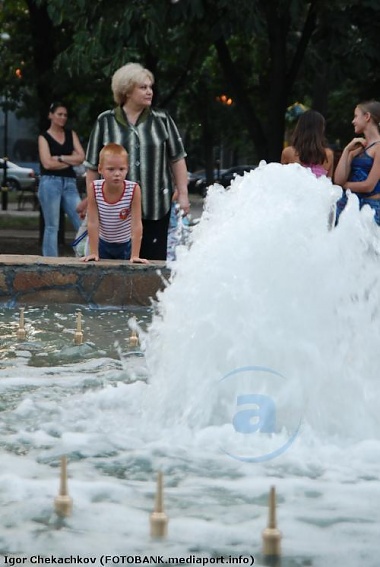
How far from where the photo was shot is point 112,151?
29.9 feet

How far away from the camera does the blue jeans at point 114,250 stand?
9.66m

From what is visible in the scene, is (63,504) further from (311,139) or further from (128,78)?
(311,139)

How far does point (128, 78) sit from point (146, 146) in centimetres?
57

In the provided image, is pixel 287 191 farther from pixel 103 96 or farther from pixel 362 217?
pixel 103 96

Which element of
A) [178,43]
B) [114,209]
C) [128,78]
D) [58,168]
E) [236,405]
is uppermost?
[178,43]

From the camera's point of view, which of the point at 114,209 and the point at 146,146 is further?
the point at 146,146

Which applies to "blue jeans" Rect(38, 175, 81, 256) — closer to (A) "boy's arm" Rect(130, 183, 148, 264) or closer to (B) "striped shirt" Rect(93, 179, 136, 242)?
(B) "striped shirt" Rect(93, 179, 136, 242)

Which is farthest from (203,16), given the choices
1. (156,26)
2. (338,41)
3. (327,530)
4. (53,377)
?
(327,530)

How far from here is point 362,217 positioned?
621cm

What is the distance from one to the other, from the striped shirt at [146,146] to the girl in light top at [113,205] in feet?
1.03

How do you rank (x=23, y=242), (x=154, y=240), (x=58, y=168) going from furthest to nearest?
(x=23, y=242), (x=58, y=168), (x=154, y=240)

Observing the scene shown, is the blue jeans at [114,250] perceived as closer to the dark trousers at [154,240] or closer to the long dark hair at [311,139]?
the dark trousers at [154,240]

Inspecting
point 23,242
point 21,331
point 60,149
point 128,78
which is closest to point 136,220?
point 128,78

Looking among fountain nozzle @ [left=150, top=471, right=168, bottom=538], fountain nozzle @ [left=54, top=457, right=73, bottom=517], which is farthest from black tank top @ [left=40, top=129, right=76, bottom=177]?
fountain nozzle @ [left=150, top=471, right=168, bottom=538]
